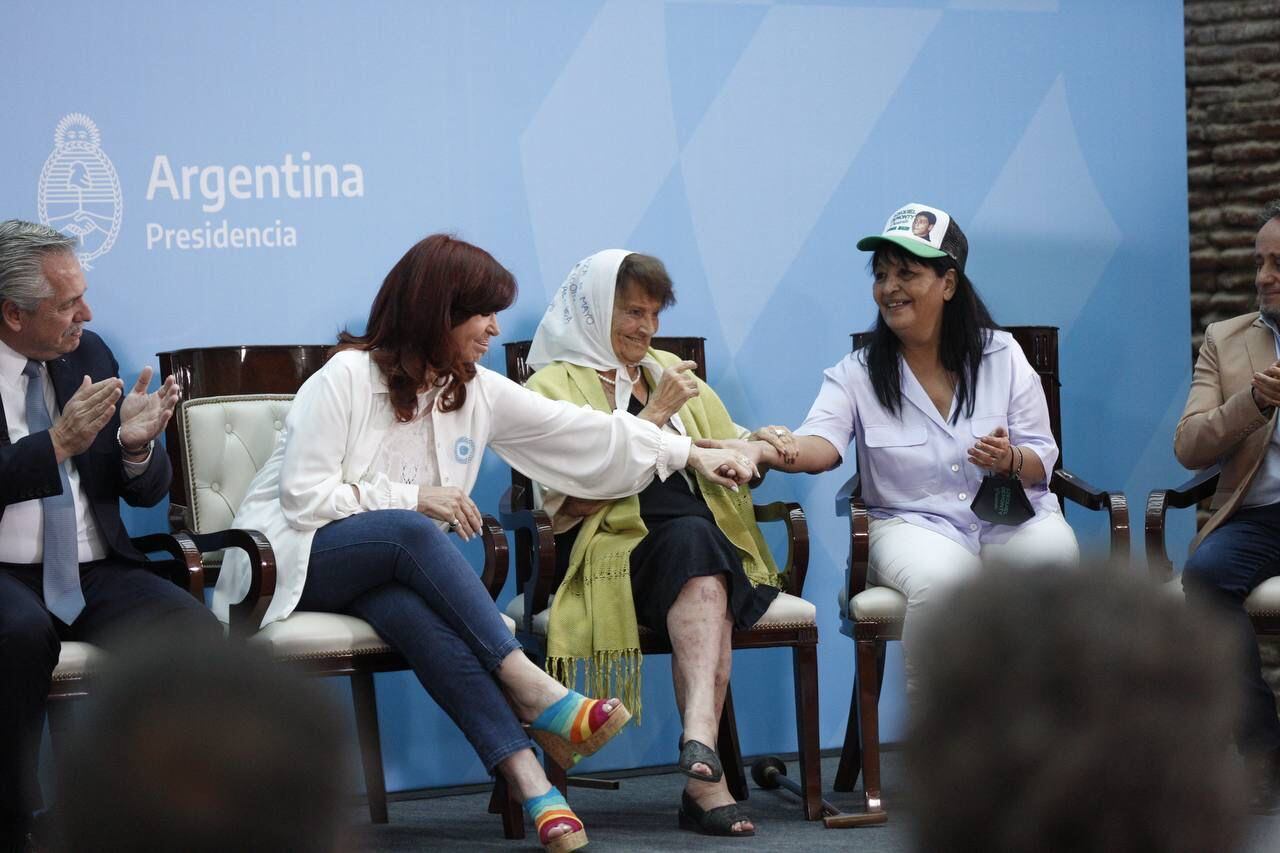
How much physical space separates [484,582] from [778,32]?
2021 mm

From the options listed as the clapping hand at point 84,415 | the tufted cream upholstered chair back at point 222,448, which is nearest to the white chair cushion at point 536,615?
the tufted cream upholstered chair back at point 222,448

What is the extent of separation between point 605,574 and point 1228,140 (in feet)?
9.32

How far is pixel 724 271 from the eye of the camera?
14.5ft

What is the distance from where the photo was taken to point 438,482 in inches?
138

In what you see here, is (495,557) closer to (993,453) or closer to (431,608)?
(431,608)

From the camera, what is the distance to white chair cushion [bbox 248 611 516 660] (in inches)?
124

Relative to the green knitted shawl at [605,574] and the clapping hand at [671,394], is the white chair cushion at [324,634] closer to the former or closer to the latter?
the green knitted shawl at [605,574]

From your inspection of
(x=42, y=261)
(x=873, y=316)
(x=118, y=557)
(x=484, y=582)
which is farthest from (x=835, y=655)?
(x=42, y=261)

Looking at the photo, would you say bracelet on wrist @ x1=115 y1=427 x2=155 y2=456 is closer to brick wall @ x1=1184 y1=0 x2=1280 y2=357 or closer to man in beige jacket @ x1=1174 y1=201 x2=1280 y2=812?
man in beige jacket @ x1=1174 y1=201 x2=1280 y2=812

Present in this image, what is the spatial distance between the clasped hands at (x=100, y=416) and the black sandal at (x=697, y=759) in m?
1.35

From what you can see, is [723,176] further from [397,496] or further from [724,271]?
[397,496]

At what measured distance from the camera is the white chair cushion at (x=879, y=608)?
3557 millimetres

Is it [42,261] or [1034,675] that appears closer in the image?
[1034,675]

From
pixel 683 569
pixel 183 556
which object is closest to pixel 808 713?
pixel 683 569
